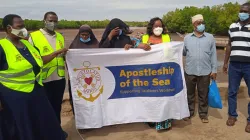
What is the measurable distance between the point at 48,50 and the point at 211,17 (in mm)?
36545

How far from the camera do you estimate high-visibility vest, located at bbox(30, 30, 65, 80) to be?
362 cm

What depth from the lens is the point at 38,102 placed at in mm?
3135

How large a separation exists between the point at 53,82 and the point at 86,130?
1088mm

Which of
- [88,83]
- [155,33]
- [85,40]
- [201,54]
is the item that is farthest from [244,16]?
[88,83]

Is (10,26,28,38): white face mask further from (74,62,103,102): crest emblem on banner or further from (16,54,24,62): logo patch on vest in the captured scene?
(74,62,103,102): crest emblem on banner

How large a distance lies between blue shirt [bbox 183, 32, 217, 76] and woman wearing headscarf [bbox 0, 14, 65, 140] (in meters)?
2.46

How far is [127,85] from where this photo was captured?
14.1ft

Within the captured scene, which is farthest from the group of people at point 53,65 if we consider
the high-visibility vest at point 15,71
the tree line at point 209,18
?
the tree line at point 209,18

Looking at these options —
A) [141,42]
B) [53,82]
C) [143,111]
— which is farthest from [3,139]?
[141,42]

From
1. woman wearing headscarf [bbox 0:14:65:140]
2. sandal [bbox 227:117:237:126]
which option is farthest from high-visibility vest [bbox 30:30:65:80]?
sandal [bbox 227:117:237:126]

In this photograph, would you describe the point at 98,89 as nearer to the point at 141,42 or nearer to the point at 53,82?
the point at 53,82

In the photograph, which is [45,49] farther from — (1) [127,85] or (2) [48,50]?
(1) [127,85]

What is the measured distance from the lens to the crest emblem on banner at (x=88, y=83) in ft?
13.8

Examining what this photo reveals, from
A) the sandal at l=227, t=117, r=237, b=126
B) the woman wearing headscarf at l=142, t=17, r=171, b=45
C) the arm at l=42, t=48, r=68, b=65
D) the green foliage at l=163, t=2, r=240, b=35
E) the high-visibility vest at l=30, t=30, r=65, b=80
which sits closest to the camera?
the arm at l=42, t=48, r=68, b=65
